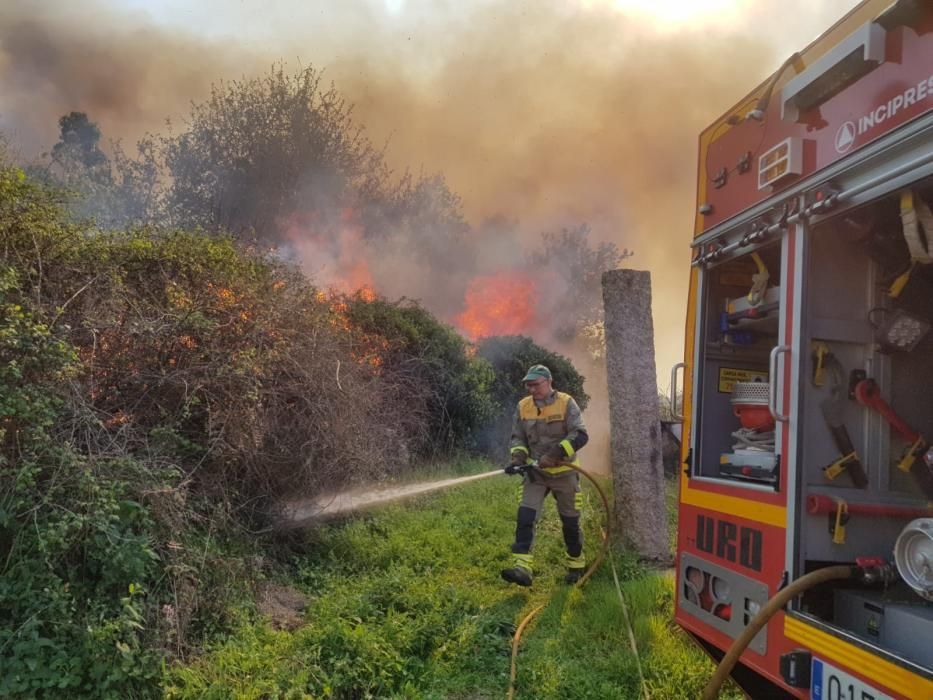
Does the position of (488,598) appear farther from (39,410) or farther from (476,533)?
(39,410)

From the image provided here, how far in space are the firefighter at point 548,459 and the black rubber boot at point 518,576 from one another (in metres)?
0.11

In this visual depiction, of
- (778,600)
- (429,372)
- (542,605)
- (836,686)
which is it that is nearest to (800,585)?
(778,600)

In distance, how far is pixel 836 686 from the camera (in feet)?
6.87

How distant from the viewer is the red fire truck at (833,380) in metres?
2.07

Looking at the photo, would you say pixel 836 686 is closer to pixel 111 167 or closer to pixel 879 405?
pixel 879 405

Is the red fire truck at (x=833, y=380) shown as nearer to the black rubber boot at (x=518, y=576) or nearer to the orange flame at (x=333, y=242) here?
the black rubber boot at (x=518, y=576)

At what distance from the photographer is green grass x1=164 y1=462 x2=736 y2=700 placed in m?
3.70

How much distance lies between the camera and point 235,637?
4.08 metres

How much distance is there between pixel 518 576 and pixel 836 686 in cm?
345

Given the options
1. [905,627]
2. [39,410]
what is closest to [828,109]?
[905,627]

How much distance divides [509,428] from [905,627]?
37.4 feet

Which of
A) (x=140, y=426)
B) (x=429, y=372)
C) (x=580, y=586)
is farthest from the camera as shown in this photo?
(x=429, y=372)

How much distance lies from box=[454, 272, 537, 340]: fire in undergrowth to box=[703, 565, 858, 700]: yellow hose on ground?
14.1 m

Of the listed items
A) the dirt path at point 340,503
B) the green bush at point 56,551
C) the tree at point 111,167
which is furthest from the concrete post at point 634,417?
the tree at point 111,167
